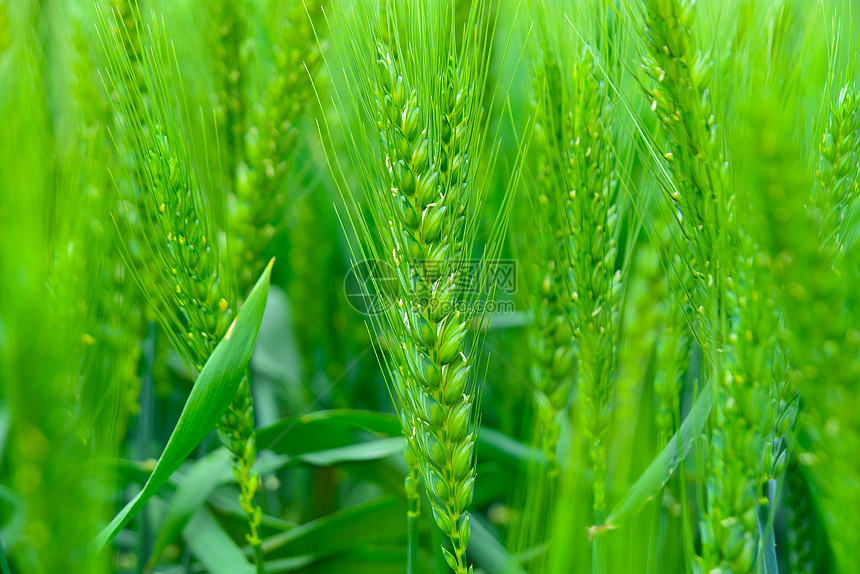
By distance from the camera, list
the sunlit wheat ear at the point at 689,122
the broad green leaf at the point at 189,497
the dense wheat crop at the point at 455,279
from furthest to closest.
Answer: the broad green leaf at the point at 189,497, the sunlit wheat ear at the point at 689,122, the dense wheat crop at the point at 455,279

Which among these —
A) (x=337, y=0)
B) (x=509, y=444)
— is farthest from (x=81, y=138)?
(x=509, y=444)

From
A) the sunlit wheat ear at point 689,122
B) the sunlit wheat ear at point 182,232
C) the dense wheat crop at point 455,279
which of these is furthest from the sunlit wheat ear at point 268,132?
the sunlit wheat ear at point 689,122

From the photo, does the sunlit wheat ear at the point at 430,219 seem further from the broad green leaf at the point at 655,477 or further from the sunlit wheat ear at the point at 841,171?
the sunlit wheat ear at the point at 841,171

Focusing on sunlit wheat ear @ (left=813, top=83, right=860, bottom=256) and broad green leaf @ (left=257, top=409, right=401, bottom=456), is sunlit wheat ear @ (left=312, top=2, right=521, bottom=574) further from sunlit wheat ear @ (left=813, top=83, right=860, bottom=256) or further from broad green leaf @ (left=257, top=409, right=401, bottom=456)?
sunlit wheat ear @ (left=813, top=83, right=860, bottom=256)

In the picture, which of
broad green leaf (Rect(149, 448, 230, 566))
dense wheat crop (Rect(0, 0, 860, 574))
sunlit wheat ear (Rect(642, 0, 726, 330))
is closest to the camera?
dense wheat crop (Rect(0, 0, 860, 574))

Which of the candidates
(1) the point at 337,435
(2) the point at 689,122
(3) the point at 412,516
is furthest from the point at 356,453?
(2) the point at 689,122

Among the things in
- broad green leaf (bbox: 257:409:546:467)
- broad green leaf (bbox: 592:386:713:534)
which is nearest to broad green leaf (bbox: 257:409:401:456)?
broad green leaf (bbox: 257:409:546:467)

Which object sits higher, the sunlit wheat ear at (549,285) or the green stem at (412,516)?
the sunlit wheat ear at (549,285)
